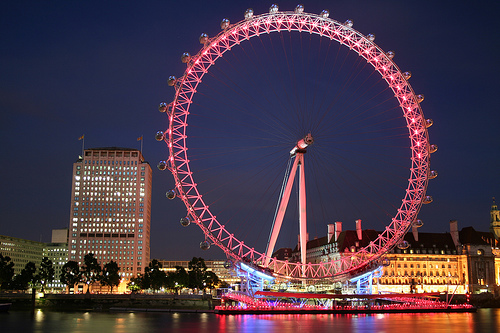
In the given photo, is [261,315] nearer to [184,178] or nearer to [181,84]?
Result: [184,178]

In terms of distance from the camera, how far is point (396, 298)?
86.4 metres

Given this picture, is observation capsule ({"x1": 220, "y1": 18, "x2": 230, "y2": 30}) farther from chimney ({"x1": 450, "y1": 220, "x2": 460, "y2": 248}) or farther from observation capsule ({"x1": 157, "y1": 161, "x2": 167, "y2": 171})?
chimney ({"x1": 450, "y1": 220, "x2": 460, "y2": 248})

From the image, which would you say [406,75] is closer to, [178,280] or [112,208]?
[178,280]

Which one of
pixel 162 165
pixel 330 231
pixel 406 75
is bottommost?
pixel 330 231

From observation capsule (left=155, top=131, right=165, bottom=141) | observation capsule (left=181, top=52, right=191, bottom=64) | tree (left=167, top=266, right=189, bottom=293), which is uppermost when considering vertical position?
observation capsule (left=181, top=52, right=191, bottom=64)

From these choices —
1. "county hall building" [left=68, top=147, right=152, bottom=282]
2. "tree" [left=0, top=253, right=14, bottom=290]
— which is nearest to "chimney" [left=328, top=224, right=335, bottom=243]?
"county hall building" [left=68, top=147, right=152, bottom=282]

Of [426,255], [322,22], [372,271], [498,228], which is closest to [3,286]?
[372,271]

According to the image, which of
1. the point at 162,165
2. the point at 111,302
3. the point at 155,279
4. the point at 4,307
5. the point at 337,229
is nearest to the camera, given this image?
the point at 162,165

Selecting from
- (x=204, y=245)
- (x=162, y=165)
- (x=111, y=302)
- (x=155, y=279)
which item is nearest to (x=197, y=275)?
(x=155, y=279)

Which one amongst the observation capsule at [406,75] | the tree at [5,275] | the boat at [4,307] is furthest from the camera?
the tree at [5,275]

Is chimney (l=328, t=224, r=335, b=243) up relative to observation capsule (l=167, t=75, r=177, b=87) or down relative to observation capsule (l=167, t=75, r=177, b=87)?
down

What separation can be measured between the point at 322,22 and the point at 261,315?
38.5 m

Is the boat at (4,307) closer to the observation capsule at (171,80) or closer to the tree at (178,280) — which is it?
the tree at (178,280)

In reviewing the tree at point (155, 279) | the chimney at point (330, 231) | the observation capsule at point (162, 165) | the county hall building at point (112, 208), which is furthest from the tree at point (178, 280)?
the county hall building at point (112, 208)
